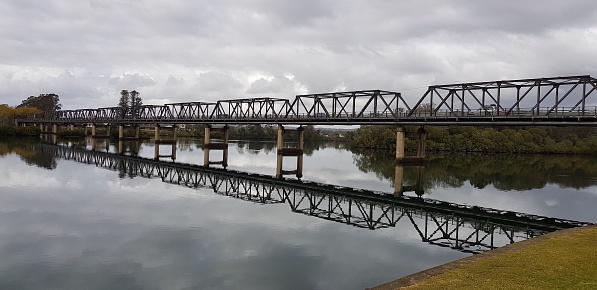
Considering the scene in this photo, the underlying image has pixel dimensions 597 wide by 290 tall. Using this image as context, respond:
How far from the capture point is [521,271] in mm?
13367

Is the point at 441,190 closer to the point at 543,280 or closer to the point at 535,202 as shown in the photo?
the point at 535,202

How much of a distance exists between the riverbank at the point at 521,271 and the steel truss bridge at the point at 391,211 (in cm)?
435

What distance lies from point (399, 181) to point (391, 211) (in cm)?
2052

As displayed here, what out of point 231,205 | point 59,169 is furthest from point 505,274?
point 59,169

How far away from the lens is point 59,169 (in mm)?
50000

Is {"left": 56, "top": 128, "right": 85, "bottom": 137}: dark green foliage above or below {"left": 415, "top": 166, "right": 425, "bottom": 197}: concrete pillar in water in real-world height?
above

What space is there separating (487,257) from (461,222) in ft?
38.7

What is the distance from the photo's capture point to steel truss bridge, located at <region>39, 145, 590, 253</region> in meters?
24.1

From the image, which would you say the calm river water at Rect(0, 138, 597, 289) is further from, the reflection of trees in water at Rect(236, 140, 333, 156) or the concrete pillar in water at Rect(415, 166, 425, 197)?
the reflection of trees in water at Rect(236, 140, 333, 156)

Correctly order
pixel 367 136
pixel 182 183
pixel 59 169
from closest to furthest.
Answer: pixel 182 183
pixel 59 169
pixel 367 136

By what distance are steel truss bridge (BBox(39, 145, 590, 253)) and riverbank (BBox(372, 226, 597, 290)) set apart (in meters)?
4.35

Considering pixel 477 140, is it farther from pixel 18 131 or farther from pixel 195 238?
pixel 18 131

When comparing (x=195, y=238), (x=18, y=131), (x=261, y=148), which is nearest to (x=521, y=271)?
(x=195, y=238)

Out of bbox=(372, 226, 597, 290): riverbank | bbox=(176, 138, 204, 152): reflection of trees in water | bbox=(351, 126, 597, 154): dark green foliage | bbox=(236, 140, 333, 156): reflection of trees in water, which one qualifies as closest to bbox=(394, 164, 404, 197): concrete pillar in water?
bbox=(372, 226, 597, 290): riverbank
